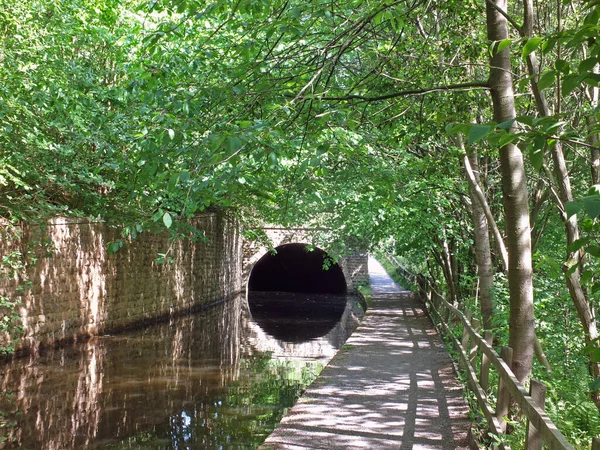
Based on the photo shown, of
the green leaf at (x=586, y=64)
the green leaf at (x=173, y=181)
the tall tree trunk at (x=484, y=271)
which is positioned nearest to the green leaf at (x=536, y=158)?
the green leaf at (x=586, y=64)

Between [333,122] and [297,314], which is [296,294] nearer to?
[297,314]

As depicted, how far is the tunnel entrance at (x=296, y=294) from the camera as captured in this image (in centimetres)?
1889

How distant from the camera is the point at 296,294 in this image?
1353 inches

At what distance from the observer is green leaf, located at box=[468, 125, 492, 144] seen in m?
1.92

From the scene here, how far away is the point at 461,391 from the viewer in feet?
24.8

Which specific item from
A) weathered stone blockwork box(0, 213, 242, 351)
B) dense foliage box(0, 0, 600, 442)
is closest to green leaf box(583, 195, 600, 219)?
dense foliage box(0, 0, 600, 442)

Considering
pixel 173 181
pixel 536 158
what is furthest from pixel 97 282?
pixel 536 158

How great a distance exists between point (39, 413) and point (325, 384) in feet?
11.3

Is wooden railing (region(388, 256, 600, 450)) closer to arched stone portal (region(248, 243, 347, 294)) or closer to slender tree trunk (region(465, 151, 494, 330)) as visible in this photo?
slender tree trunk (region(465, 151, 494, 330))

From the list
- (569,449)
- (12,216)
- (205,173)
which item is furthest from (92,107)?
(569,449)

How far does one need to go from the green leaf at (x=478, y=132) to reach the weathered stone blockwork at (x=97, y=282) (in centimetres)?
966

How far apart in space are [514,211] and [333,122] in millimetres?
1391

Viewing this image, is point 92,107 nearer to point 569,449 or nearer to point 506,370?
point 506,370

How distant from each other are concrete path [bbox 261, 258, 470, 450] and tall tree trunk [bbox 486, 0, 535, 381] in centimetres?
119
